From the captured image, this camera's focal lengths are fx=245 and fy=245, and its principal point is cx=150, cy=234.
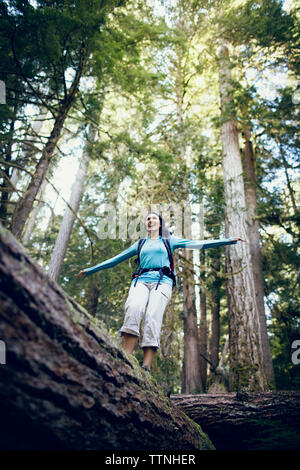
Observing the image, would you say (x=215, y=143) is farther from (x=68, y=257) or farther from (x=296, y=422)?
(x=296, y=422)

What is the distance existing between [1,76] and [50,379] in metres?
6.51

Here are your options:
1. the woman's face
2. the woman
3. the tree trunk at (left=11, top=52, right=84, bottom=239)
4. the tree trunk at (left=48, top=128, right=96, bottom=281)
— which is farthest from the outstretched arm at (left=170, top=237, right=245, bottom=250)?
the tree trunk at (left=48, top=128, right=96, bottom=281)

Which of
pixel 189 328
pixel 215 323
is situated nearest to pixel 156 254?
pixel 189 328

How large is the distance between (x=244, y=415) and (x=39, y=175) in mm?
5323

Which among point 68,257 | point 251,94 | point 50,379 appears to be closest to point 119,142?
point 251,94

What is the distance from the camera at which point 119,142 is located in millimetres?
6922

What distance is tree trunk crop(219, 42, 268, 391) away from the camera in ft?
18.3

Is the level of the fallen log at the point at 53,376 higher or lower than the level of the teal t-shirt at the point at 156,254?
lower

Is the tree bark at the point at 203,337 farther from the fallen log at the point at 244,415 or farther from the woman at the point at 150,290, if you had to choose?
the fallen log at the point at 244,415

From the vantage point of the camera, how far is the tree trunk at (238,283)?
5586 millimetres

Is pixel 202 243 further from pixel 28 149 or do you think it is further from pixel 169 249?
pixel 28 149

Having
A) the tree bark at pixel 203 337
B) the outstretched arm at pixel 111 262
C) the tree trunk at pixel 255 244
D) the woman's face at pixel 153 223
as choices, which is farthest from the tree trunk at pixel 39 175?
the tree bark at pixel 203 337

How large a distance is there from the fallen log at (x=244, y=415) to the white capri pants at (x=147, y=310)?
0.90 meters
